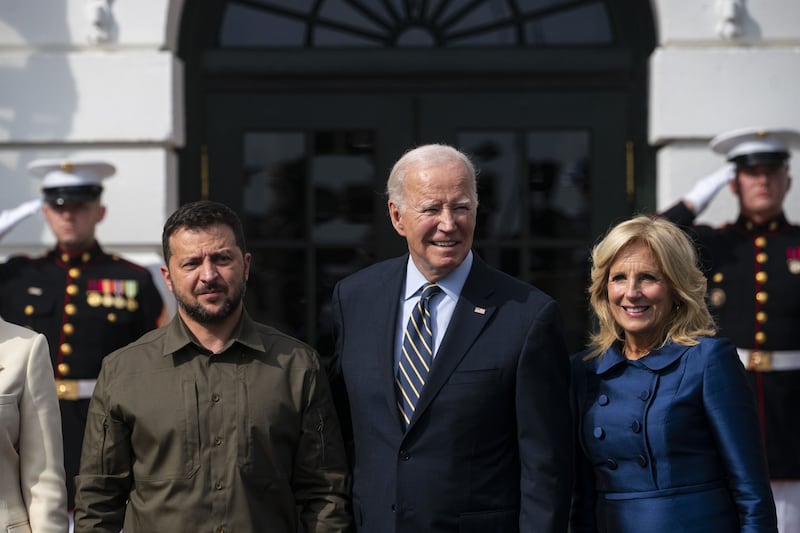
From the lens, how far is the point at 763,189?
15.1 ft

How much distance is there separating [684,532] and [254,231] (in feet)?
10.7

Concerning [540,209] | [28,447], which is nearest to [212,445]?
[28,447]

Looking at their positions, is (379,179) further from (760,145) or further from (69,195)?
(760,145)

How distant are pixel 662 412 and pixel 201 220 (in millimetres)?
1264

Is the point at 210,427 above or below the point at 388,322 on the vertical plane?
below

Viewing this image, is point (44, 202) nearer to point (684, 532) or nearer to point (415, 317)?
point (415, 317)

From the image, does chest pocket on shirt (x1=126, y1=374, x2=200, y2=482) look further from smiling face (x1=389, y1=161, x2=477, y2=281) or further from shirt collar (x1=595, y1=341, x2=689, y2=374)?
shirt collar (x1=595, y1=341, x2=689, y2=374)

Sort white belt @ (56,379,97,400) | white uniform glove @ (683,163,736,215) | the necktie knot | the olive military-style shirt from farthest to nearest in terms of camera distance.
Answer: white uniform glove @ (683,163,736,215) → white belt @ (56,379,97,400) → the necktie knot → the olive military-style shirt

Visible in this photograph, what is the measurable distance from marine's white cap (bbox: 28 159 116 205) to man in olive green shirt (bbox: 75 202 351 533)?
1.89m

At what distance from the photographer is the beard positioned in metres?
2.80

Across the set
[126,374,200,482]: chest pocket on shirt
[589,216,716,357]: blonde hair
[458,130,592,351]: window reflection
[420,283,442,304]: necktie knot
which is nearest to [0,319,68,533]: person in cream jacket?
[126,374,200,482]: chest pocket on shirt

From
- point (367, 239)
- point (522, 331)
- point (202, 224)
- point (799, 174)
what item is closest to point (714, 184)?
point (799, 174)

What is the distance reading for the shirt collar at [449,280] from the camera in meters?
3.01

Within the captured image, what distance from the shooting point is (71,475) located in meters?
4.46
